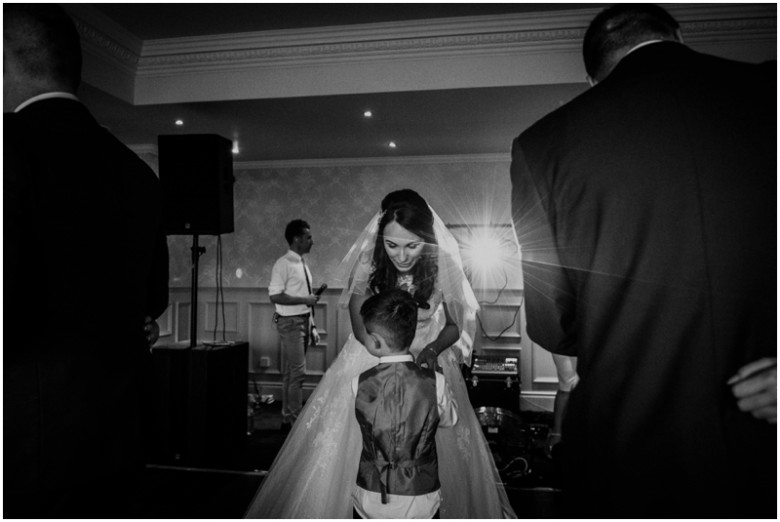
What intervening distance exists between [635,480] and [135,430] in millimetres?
1064

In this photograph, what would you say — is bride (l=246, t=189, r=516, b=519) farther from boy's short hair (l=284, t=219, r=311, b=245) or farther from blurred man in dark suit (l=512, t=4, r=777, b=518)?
boy's short hair (l=284, t=219, r=311, b=245)

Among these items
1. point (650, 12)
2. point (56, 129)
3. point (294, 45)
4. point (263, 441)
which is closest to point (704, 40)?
point (294, 45)

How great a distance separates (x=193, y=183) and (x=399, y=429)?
275 centimetres

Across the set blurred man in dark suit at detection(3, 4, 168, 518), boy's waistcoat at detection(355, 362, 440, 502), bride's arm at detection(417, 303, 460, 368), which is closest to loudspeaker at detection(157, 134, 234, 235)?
bride's arm at detection(417, 303, 460, 368)

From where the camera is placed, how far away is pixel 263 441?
14.2 ft

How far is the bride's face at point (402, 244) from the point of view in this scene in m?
2.41

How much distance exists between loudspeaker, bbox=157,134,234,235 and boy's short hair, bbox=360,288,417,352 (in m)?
2.29

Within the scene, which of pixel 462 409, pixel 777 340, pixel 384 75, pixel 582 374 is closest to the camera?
pixel 777 340

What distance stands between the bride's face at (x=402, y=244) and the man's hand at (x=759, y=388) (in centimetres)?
171

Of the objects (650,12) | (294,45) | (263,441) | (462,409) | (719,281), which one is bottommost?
(263,441)

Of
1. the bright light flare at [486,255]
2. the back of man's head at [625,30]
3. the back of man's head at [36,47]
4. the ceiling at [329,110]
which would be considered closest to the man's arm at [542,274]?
the back of man's head at [625,30]

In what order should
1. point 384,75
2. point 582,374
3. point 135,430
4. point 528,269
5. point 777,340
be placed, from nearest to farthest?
point 777,340 → point 582,374 → point 528,269 → point 135,430 → point 384,75

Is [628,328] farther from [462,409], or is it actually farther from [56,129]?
[462,409]

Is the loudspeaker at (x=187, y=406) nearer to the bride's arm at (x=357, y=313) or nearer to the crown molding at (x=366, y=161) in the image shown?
the bride's arm at (x=357, y=313)
